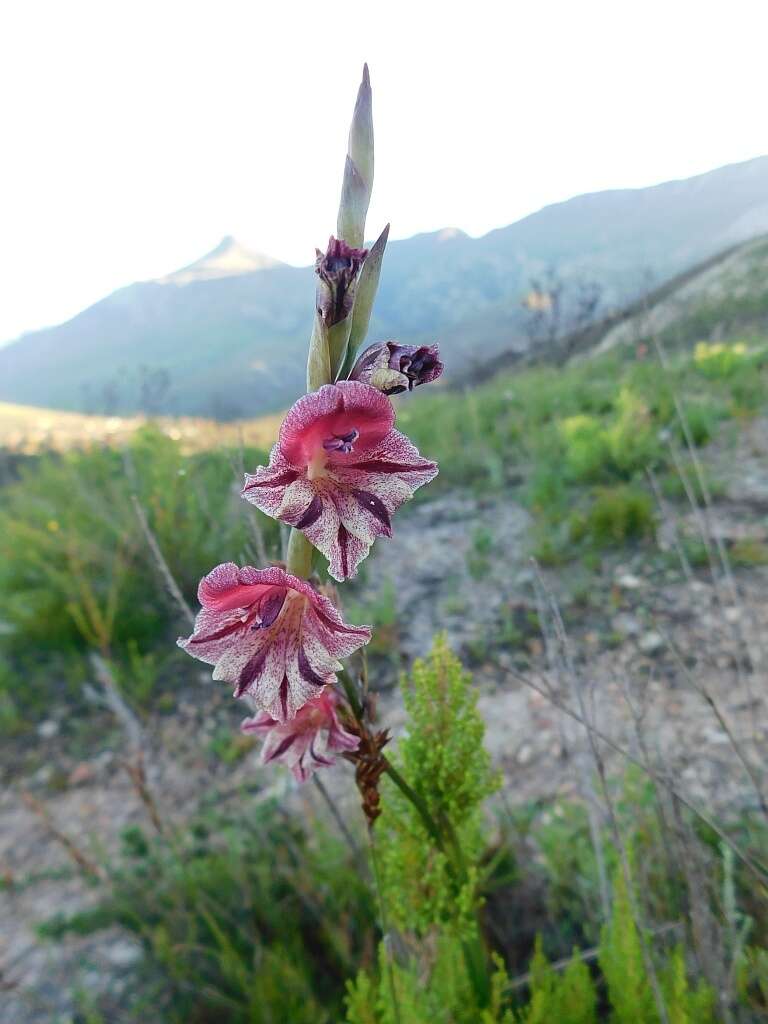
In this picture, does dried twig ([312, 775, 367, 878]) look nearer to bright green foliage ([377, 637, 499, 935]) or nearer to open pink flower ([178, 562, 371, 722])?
bright green foliage ([377, 637, 499, 935])

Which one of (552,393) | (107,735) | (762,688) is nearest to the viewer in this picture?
(762,688)

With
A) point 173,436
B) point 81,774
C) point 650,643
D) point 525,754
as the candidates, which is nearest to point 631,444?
point 650,643

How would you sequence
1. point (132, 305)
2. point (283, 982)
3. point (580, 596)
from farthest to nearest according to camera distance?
point (132, 305) → point (580, 596) → point (283, 982)

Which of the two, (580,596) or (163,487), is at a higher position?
(163,487)

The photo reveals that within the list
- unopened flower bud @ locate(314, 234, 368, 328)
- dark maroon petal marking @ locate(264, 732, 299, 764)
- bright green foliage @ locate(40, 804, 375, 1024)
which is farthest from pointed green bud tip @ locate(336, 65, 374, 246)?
bright green foliage @ locate(40, 804, 375, 1024)

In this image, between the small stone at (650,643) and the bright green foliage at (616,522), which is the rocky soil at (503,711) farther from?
the bright green foliage at (616,522)

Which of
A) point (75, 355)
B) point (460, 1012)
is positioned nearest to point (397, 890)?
point (460, 1012)

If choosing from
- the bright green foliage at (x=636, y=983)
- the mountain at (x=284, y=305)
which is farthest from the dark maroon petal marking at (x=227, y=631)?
the mountain at (x=284, y=305)

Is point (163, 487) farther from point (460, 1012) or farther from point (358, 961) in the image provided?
point (460, 1012)
